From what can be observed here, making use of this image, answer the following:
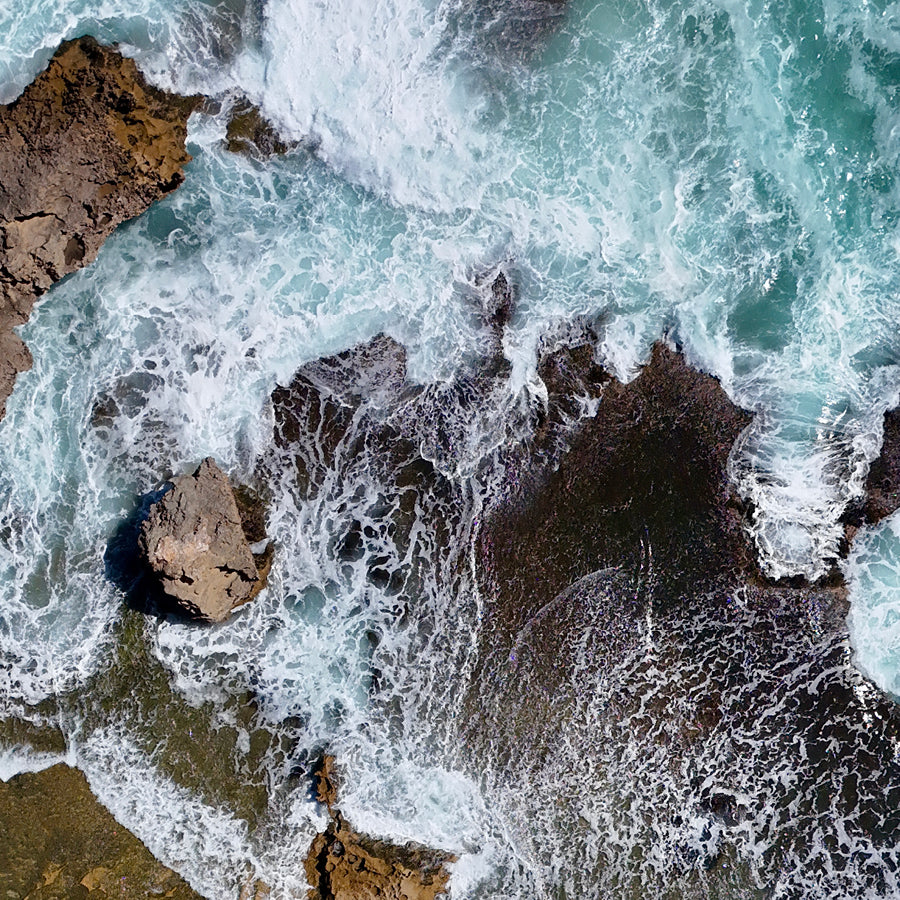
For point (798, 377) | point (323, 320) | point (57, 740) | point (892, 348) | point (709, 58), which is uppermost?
point (709, 58)

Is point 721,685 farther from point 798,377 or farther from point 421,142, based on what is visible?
point 421,142

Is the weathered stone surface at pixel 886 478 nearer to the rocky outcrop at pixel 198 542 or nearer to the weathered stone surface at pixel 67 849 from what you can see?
the rocky outcrop at pixel 198 542

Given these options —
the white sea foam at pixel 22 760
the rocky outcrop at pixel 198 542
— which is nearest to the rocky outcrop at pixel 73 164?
the rocky outcrop at pixel 198 542

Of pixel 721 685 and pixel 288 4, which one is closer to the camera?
pixel 288 4

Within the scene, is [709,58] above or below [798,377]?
above

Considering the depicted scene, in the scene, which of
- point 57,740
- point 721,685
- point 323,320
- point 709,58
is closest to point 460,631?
point 721,685

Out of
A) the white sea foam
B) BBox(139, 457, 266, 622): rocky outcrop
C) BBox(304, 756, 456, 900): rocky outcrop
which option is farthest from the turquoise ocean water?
BBox(139, 457, 266, 622): rocky outcrop

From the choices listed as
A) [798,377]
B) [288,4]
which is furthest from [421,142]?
[798,377]
